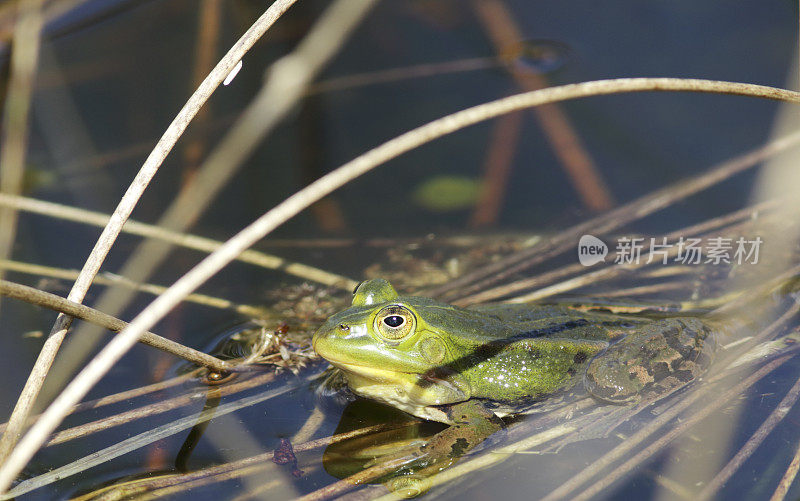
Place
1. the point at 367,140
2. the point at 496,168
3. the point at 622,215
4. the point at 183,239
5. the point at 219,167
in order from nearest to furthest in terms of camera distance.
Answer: the point at 219,167 < the point at 183,239 < the point at 622,215 < the point at 496,168 < the point at 367,140

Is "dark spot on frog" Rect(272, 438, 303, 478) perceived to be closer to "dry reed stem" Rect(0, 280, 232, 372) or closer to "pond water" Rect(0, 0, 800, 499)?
"pond water" Rect(0, 0, 800, 499)

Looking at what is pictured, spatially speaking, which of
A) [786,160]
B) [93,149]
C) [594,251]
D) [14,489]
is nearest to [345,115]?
[93,149]

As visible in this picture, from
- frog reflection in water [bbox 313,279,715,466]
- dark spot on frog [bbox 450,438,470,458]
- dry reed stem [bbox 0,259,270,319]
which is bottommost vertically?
dark spot on frog [bbox 450,438,470,458]

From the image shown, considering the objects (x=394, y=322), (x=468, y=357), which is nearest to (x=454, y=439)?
(x=468, y=357)

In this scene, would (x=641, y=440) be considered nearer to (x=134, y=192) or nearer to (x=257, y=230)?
(x=257, y=230)

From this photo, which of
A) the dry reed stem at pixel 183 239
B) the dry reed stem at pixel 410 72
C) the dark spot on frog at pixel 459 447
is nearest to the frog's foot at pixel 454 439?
the dark spot on frog at pixel 459 447

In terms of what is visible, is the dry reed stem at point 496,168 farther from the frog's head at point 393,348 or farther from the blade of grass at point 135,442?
the blade of grass at point 135,442

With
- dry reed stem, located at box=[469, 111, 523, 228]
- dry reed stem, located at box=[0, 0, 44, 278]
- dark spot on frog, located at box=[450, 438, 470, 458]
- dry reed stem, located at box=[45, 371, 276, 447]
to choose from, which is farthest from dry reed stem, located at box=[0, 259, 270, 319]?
dry reed stem, located at box=[469, 111, 523, 228]
